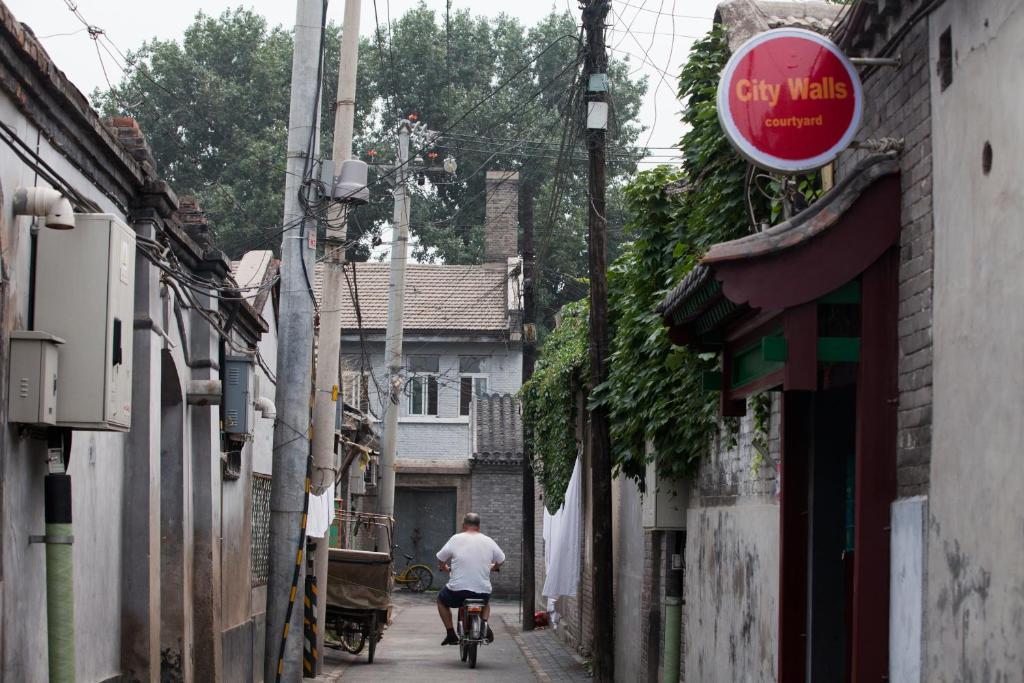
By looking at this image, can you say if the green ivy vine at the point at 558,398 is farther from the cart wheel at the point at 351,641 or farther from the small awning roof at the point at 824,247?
the small awning roof at the point at 824,247

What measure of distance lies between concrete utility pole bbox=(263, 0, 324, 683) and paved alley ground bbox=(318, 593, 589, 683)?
8.92 ft

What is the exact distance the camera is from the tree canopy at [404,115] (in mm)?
38719

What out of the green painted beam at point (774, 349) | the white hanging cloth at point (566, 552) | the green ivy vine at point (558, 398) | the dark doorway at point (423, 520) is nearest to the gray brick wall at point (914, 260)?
the green painted beam at point (774, 349)

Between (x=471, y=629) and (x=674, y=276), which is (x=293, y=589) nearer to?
(x=674, y=276)

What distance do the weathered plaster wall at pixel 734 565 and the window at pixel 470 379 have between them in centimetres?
2629

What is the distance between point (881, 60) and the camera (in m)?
6.28

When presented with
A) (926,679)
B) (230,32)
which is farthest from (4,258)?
(230,32)

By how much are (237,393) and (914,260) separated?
866 centimetres

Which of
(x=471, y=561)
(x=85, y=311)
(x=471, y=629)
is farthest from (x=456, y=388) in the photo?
(x=85, y=311)

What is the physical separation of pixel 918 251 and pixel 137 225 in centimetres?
637

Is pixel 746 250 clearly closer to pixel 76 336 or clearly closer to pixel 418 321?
pixel 76 336

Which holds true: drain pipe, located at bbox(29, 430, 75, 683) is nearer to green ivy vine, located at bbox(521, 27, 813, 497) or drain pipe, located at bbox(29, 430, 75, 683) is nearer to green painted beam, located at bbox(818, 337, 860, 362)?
green ivy vine, located at bbox(521, 27, 813, 497)

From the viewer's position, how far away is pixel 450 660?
1833 cm

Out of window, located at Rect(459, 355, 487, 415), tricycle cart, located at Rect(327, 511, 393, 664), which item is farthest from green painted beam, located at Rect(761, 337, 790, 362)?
window, located at Rect(459, 355, 487, 415)
